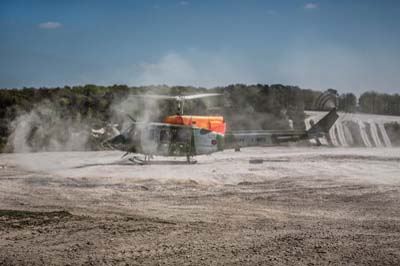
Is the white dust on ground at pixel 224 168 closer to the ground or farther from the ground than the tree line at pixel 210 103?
closer to the ground

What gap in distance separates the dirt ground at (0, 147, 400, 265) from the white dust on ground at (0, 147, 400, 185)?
0.07 metres

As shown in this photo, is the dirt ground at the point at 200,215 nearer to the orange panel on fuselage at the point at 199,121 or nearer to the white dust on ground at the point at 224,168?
the white dust on ground at the point at 224,168

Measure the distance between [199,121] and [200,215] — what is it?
29.5 ft

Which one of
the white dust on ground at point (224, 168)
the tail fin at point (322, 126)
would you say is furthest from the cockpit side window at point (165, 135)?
the tail fin at point (322, 126)

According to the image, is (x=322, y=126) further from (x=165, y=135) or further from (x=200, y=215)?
(x=200, y=215)

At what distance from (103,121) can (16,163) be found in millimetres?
9944

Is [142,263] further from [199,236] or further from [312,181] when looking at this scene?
[312,181]

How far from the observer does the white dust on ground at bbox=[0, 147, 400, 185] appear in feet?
50.2

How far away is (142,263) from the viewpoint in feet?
22.4

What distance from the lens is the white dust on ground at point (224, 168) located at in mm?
15312

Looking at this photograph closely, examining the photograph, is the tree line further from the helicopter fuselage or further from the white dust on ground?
the helicopter fuselage

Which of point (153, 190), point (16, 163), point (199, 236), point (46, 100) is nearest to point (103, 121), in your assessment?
point (46, 100)

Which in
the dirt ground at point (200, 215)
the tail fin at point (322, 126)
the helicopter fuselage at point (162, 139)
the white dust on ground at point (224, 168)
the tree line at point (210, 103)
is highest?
the tree line at point (210, 103)

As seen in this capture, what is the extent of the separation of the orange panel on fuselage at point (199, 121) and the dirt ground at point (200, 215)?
1826 mm
